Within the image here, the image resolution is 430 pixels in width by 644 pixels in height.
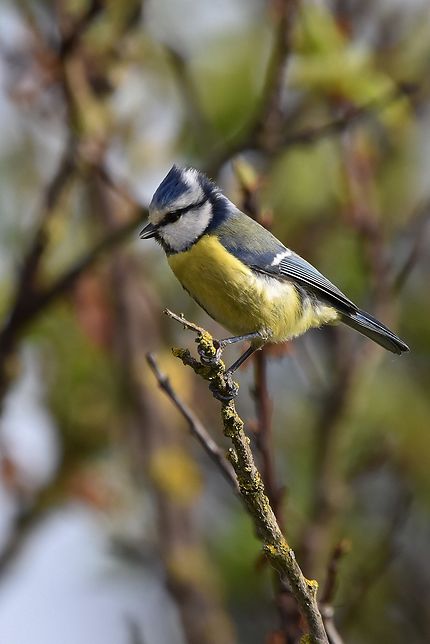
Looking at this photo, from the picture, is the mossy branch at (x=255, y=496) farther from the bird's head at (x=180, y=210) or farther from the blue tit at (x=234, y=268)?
the bird's head at (x=180, y=210)

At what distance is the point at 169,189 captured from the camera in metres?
2.23

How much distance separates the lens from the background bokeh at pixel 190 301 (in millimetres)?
2941

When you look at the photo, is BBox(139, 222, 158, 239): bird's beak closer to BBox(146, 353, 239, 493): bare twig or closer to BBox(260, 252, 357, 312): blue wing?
BBox(260, 252, 357, 312): blue wing

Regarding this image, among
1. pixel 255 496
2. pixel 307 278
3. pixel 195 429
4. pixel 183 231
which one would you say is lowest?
pixel 255 496

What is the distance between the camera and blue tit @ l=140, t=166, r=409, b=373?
2234 millimetres

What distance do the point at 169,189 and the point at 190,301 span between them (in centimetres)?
173

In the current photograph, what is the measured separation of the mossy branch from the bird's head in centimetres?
77

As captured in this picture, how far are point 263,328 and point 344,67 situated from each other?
95 cm

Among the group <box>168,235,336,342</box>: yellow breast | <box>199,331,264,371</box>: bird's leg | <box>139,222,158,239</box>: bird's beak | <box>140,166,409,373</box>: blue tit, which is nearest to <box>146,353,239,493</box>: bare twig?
<box>199,331,264,371</box>: bird's leg

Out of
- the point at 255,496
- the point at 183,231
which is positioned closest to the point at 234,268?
the point at 183,231

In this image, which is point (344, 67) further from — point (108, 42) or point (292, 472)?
point (292, 472)

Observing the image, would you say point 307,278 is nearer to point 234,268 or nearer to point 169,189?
point 234,268

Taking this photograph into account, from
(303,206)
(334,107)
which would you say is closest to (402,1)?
(303,206)

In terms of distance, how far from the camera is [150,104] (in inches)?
159
